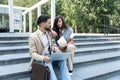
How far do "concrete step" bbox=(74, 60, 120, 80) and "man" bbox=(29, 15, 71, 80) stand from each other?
82 centimetres

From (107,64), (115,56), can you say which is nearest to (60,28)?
(107,64)

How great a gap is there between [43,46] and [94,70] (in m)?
1.66

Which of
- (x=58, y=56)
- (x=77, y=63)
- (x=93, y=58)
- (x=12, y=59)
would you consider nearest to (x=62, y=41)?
(x=58, y=56)

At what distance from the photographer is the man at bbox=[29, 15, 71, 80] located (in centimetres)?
349

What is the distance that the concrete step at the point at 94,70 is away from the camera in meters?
4.48

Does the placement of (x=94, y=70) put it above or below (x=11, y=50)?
below

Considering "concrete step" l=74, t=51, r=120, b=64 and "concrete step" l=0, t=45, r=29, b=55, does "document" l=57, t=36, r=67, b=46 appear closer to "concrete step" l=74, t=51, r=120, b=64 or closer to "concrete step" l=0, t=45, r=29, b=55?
"concrete step" l=74, t=51, r=120, b=64

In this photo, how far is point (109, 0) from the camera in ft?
67.3

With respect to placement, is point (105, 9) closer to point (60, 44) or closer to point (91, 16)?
point (91, 16)

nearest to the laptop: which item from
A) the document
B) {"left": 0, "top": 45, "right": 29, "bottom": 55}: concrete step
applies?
the document

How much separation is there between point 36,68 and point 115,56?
11.0ft

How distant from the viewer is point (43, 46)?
12.1 ft

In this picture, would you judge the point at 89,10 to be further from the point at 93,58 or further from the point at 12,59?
the point at 12,59

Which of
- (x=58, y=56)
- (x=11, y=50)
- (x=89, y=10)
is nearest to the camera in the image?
(x=58, y=56)
